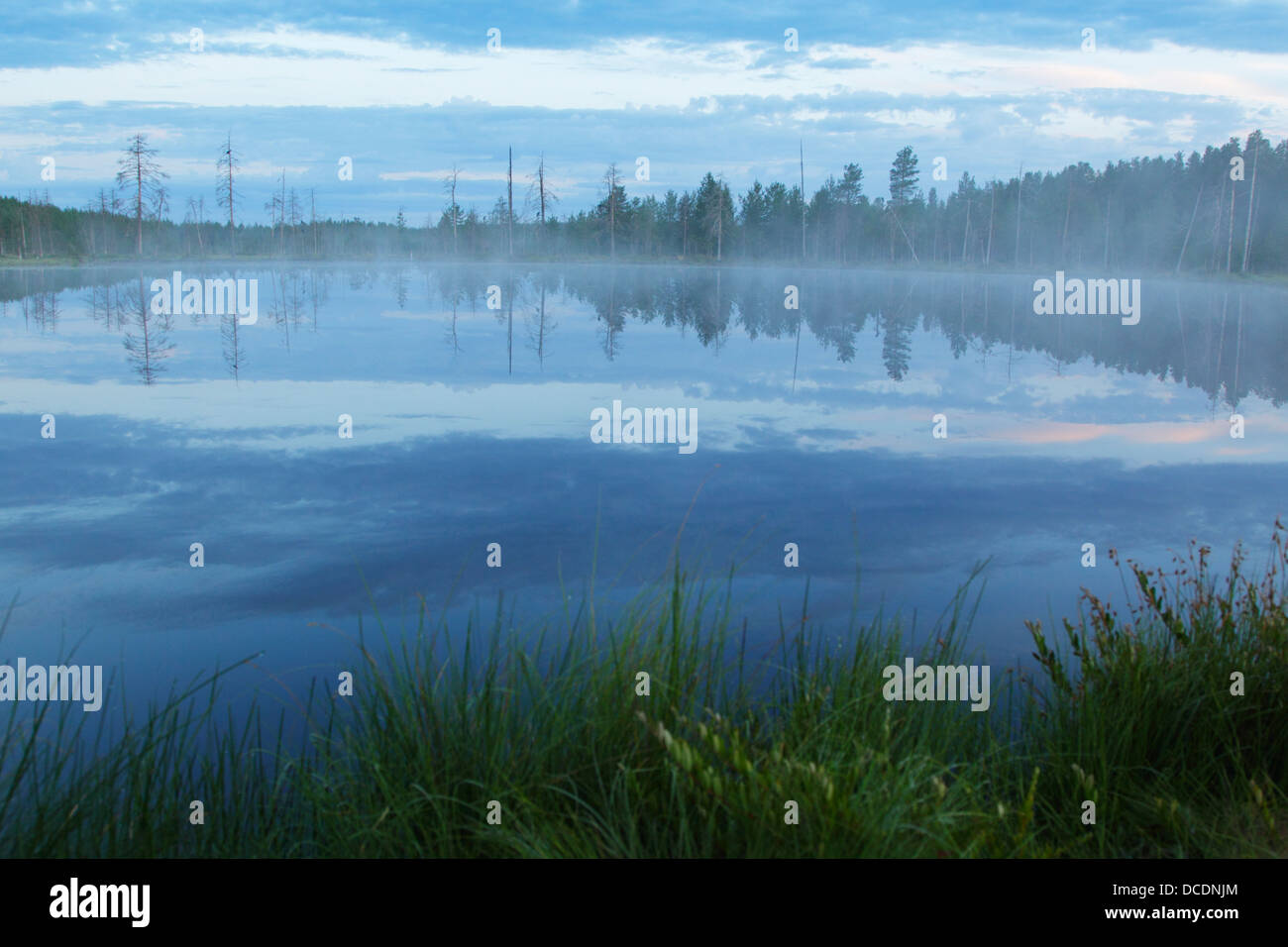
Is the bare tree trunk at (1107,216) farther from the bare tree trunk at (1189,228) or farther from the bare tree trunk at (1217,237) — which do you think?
the bare tree trunk at (1217,237)

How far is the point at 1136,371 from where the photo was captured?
18.8 m

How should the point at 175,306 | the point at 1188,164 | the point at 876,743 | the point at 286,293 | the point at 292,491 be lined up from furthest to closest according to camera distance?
the point at 1188,164
the point at 286,293
the point at 175,306
the point at 292,491
the point at 876,743

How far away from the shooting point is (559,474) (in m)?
10.3

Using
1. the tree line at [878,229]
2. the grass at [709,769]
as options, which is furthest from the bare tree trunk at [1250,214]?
the grass at [709,769]

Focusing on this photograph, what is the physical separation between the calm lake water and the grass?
4.08 feet

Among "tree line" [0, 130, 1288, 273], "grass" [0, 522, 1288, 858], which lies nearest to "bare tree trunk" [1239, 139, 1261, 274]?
"tree line" [0, 130, 1288, 273]

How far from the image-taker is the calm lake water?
685 centimetres

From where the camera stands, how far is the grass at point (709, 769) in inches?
125

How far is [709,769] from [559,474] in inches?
292

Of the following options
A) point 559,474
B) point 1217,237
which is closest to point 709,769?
point 559,474

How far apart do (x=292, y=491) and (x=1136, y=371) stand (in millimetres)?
15266

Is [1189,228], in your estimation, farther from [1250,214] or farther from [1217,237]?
[1250,214]
